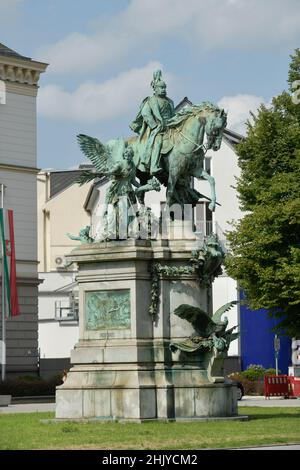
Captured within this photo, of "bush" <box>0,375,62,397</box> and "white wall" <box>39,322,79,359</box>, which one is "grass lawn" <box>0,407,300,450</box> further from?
"white wall" <box>39,322,79,359</box>

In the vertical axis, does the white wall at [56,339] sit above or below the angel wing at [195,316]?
above

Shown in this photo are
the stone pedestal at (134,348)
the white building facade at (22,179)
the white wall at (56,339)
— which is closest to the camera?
the stone pedestal at (134,348)

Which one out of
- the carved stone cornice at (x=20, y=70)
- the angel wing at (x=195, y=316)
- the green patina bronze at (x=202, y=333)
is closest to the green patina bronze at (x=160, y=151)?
the angel wing at (x=195, y=316)

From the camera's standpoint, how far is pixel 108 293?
28.0 meters

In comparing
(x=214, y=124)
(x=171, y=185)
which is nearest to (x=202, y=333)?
(x=171, y=185)

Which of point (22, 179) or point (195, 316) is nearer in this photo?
point (195, 316)

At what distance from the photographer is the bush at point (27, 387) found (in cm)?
5191

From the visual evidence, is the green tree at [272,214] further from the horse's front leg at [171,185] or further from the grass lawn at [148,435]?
the grass lawn at [148,435]

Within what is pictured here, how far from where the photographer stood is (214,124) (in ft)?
95.1

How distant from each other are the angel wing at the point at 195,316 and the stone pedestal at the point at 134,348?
221 millimetres

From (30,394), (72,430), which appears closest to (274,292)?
(30,394)

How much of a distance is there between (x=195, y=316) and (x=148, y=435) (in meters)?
4.78

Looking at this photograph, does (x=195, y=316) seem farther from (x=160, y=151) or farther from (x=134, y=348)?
(x=160, y=151)
